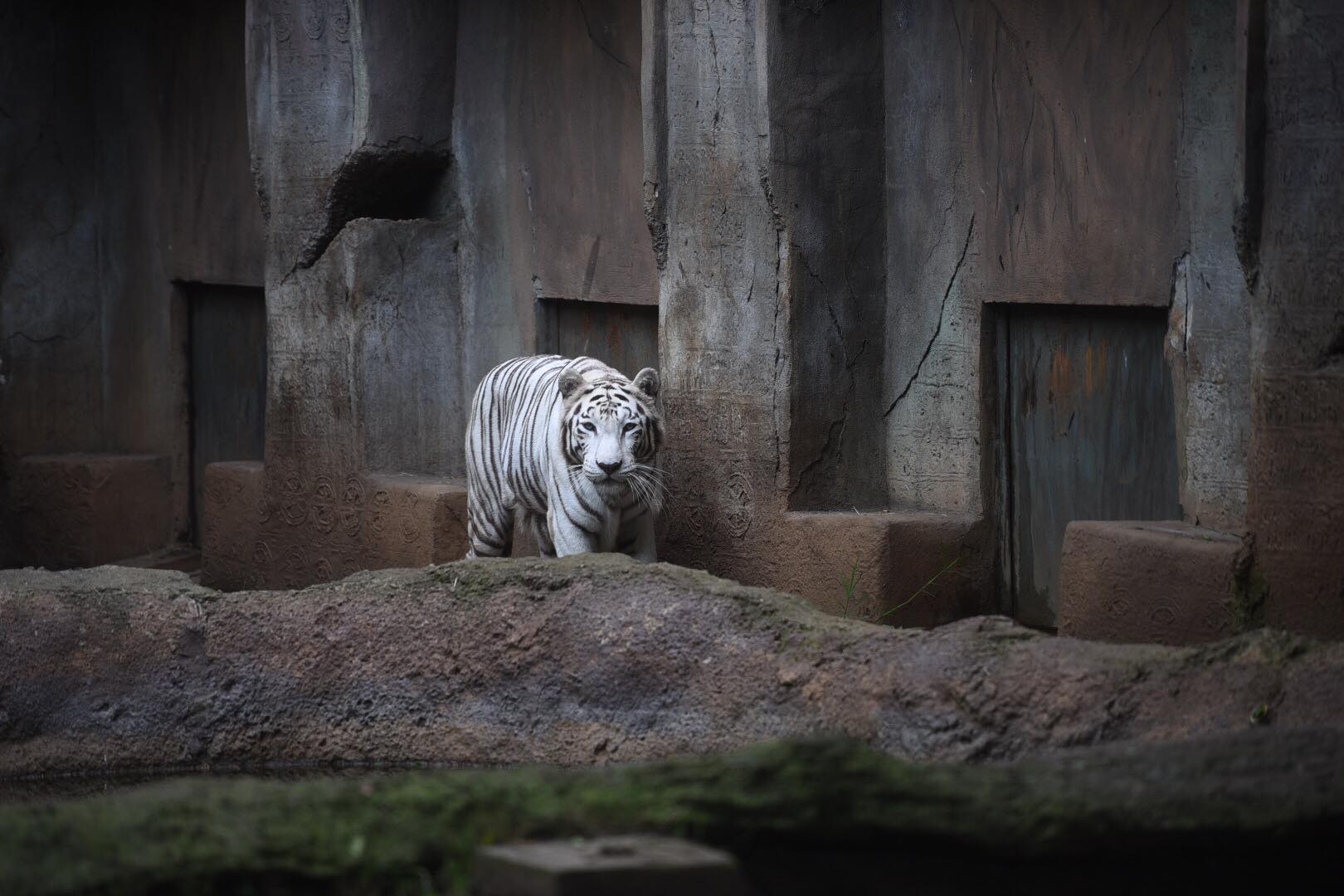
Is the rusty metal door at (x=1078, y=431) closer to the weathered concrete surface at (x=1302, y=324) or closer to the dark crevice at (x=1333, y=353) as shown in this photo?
the weathered concrete surface at (x=1302, y=324)

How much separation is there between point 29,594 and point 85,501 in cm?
471

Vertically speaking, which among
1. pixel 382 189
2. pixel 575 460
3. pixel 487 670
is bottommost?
pixel 487 670

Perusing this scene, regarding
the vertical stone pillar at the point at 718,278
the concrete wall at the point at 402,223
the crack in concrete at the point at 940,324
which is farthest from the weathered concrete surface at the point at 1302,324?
the concrete wall at the point at 402,223

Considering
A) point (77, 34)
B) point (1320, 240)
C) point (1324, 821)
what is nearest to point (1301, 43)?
point (1320, 240)

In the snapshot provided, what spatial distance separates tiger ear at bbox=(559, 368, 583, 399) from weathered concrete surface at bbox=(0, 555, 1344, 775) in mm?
1737

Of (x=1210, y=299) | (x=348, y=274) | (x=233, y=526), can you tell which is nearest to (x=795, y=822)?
(x=1210, y=299)

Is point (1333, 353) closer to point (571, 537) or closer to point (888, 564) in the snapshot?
point (888, 564)

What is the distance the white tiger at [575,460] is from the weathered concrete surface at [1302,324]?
2662 mm

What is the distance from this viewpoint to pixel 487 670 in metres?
5.89

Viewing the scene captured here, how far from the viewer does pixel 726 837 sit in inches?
141

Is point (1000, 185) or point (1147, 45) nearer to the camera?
point (1147, 45)

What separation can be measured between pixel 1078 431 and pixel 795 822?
3.94m

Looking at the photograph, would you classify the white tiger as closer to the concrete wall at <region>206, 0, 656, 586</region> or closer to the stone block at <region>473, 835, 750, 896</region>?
the concrete wall at <region>206, 0, 656, 586</region>

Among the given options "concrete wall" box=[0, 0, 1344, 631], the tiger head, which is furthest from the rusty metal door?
the tiger head
